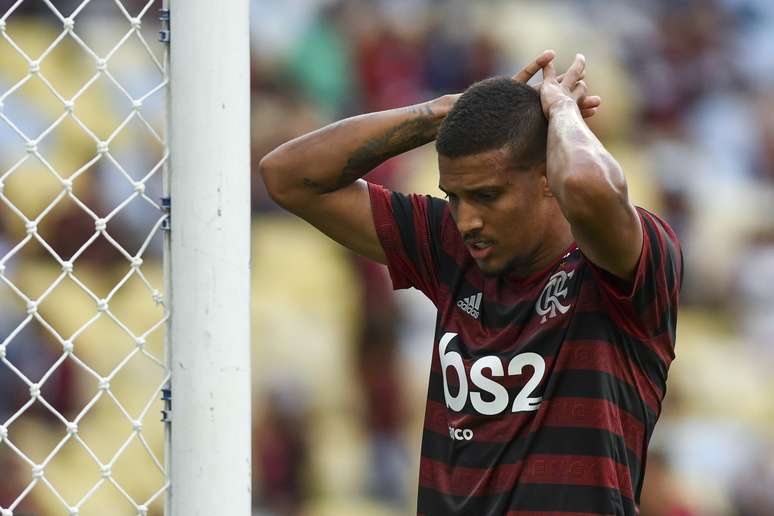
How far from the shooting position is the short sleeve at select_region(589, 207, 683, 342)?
2.14m

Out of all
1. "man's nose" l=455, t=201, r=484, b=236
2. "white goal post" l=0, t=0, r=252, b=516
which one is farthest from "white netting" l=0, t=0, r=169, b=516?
"man's nose" l=455, t=201, r=484, b=236

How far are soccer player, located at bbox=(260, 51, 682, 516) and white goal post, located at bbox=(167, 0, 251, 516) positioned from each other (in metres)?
0.40

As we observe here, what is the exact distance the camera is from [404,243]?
8.66ft

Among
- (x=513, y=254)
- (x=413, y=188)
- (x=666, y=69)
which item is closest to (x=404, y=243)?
(x=513, y=254)

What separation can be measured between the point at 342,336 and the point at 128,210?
3.53ft

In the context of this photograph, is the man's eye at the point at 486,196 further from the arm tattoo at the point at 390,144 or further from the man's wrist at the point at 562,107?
the arm tattoo at the point at 390,144

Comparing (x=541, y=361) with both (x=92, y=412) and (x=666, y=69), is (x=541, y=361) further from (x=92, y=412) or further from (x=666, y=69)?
(x=666, y=69)

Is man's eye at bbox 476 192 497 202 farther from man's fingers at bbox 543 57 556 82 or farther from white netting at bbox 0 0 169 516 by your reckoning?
white netting at bbox 0 0 169 516

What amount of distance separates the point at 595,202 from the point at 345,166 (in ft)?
2.44

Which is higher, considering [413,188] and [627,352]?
[413,188]

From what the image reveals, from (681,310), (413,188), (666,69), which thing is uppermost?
(666,69)

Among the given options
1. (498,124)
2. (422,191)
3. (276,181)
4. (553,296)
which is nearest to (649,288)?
(553,296)

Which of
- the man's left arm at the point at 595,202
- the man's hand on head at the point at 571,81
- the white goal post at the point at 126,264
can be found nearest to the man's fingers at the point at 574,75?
the man's hand on head at the point at 571,81

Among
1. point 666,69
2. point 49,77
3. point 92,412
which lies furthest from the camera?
point 666,69
